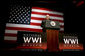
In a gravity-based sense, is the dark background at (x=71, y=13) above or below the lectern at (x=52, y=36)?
above

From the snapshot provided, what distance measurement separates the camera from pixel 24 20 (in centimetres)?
388

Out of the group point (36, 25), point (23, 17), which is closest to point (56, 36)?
point (36, 25)

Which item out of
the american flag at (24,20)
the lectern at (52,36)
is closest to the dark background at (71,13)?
the american flag at (24,20)

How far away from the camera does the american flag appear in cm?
368

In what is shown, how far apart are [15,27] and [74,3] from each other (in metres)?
3.05

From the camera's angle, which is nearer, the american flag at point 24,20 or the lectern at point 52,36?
the lectern at point 52,36

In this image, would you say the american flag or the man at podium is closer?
the man at podium

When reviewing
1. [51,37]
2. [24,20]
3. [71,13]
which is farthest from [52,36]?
[71,13]

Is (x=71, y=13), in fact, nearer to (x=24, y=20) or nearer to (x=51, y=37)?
(x=51, y=37)

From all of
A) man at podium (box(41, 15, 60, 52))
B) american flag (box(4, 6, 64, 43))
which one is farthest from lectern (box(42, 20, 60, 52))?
american flag (box(4, 6, 64, 43))

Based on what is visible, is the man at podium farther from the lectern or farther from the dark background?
the dark background

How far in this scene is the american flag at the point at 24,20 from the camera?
368cm

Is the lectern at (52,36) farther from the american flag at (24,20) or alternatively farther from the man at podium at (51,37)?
the american flag at (24,20)

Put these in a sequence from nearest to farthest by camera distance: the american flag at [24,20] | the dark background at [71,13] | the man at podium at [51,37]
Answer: the man at podium at [51,37]
the american flag at [24,20]
the dark background at [71,13]
